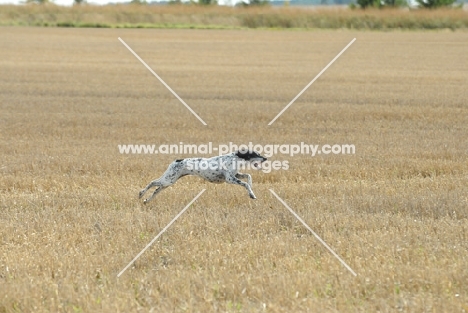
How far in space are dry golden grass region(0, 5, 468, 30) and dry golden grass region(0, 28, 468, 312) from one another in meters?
39.0

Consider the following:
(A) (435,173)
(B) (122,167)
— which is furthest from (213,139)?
(A) (435,173)

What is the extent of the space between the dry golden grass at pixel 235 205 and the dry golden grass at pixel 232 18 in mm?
39020

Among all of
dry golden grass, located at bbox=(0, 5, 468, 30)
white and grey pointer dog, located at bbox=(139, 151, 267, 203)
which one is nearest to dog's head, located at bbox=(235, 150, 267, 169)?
white and grey pointer dog, located at bbox=(139, 151, 267, 203)

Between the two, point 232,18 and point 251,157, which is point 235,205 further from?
point 232,18

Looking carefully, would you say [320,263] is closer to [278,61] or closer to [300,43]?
[278,61]

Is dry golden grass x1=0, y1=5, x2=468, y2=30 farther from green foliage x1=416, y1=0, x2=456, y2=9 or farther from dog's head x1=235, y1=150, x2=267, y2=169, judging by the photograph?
dog's head x1=235, y1=150, x2=267, y2=169

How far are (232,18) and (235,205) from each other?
198 feet

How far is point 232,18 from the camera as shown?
225 feet

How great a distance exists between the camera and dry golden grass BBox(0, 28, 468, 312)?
21.1ft

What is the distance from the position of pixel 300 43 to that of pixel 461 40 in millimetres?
10120

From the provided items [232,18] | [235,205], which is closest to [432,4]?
[232,18]

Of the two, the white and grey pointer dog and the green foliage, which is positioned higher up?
the white and grey pointer dog

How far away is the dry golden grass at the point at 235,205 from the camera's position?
6438 mm

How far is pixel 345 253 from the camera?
744 centimetres
